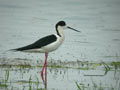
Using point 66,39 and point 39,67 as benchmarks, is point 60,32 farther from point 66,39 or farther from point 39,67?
point 66,39

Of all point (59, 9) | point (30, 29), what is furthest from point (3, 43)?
point (59, 9)

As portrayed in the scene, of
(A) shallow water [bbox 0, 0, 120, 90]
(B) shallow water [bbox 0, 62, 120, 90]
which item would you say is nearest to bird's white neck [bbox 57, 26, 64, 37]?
(A) shallow water [bbox 0, 0, 120, 90]

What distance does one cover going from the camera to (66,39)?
12.8 meters

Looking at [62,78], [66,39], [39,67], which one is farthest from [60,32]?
[66,39]

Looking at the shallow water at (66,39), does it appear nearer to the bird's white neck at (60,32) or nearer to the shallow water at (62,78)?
the shallow water at (62,78)

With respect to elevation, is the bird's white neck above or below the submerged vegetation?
above

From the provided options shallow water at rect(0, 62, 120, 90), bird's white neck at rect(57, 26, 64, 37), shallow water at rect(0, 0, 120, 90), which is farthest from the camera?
bird's white neck at rect(57, 26, 64, 37)

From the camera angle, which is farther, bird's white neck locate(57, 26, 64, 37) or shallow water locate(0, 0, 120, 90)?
bird's white neck locate(57, 26, 64, 37)

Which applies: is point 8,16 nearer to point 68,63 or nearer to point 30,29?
point 30,29

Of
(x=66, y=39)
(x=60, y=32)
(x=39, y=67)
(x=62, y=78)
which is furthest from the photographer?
(x=66, y=39)

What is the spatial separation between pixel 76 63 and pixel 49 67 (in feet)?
2.56

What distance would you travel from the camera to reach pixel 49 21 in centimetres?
1609

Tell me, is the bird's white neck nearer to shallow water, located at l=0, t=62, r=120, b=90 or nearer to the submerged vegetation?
the submerged vegetation

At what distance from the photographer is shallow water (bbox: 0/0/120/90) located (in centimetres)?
779
